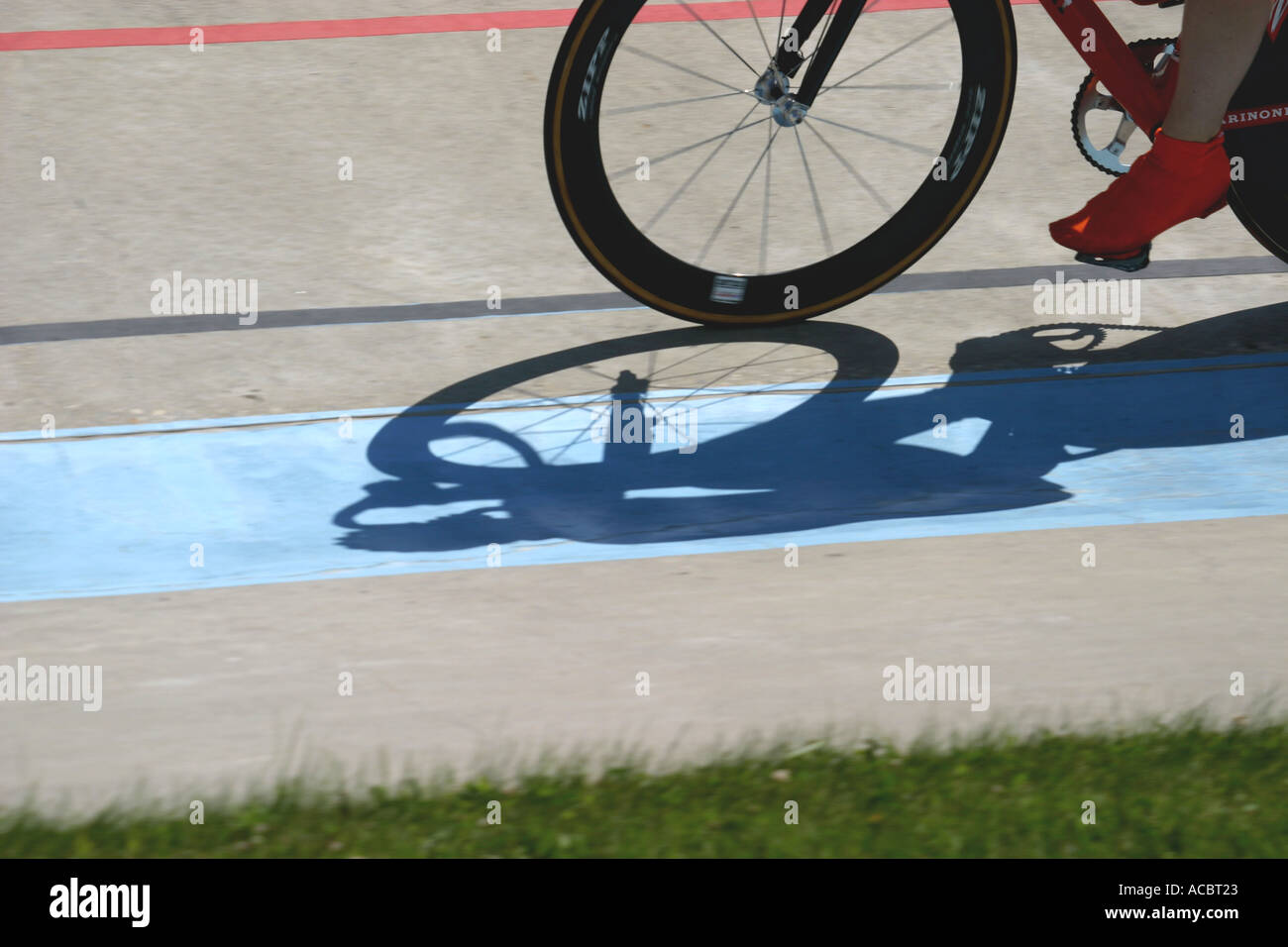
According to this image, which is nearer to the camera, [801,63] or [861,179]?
[801,63]

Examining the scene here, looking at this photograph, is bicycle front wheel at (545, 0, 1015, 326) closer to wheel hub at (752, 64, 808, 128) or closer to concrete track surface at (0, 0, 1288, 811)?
wheel hub at (752, 64, 808, 128)

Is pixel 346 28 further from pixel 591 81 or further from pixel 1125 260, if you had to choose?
pixel 1125 260

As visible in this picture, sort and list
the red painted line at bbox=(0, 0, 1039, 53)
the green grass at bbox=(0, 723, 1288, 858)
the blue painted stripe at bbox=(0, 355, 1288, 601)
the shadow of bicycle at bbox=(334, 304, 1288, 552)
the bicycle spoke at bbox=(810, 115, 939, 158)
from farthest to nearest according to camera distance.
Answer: the red painted line at bbox=(0, 0, 1039, 53)
the bicycle spoke at bbox=(810, 115, 939, 158)
the shadow of bicycle at bbox=(334, 304, 1288, 552)
the blue painted stripe at bbox=(0, 355, 1288, 601)
the green grass at bbox=(0, 723, 1288, 858)

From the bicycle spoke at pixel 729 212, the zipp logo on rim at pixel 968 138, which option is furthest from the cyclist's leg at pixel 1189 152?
the bicycle spoke at pixel 729 212

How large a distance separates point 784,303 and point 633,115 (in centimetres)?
195

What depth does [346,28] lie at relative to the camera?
25.9 feet

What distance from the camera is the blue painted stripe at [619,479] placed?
4.09 meters

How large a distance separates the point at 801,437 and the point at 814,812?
74.6 inches

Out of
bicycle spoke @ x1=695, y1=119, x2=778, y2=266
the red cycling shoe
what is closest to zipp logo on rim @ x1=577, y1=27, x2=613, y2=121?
bicycle spoke @ x1=695, y1=119, x2=778, y2=266

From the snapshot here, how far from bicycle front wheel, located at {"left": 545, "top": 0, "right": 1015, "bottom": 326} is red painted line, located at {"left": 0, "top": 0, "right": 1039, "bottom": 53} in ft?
0.12

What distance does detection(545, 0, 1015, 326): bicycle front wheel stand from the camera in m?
4.93

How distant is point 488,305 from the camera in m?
5.48

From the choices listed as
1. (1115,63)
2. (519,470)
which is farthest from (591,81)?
(1115,63)
